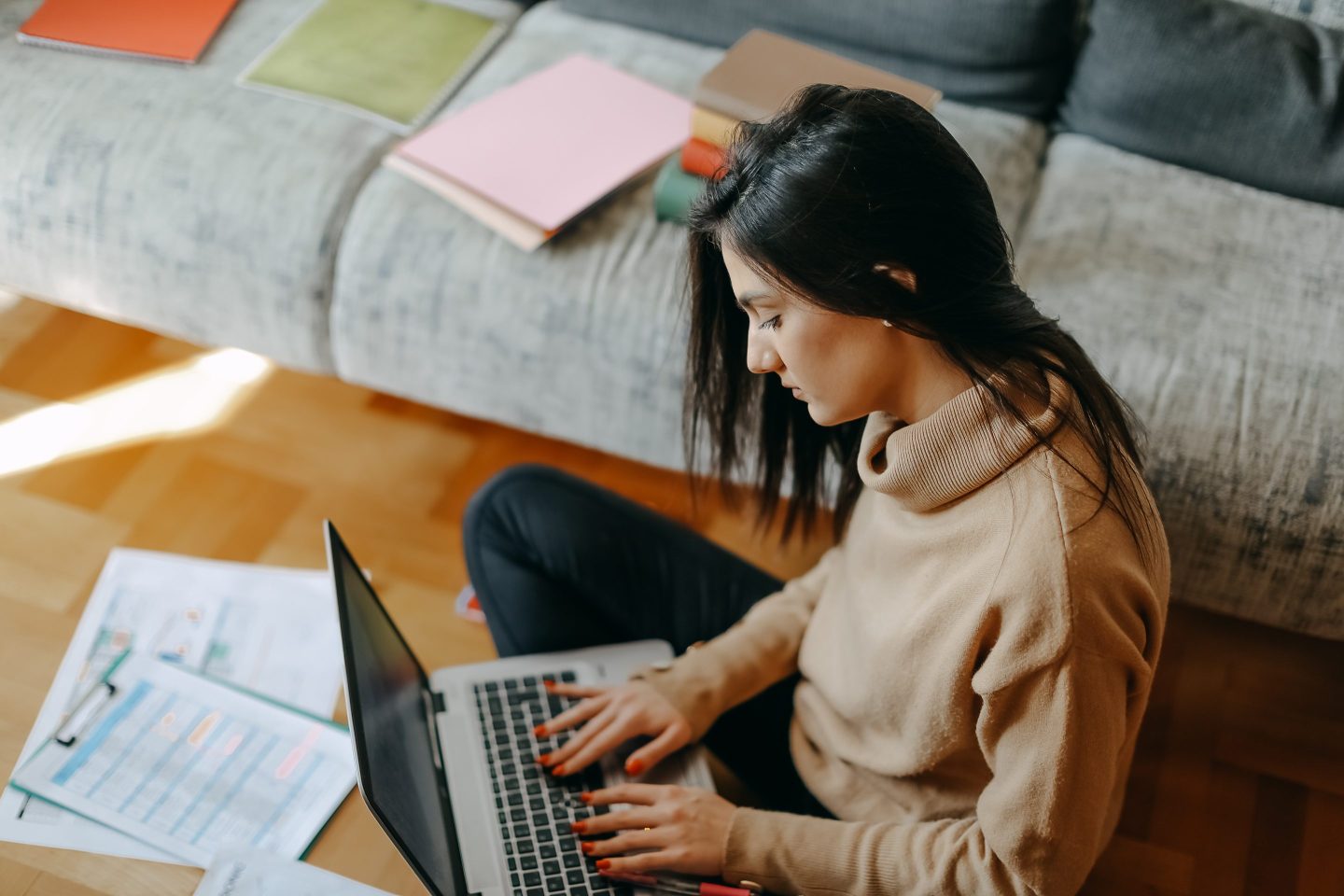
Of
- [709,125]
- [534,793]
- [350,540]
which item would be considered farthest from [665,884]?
[709,125]

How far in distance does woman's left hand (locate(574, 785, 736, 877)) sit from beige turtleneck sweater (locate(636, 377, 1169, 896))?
2 cm

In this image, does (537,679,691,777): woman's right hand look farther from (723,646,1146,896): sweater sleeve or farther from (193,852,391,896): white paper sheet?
(193,852,391,896): white paper sheet

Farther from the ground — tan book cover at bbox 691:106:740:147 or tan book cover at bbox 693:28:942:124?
tan book cover at bbox 693:28:942:124

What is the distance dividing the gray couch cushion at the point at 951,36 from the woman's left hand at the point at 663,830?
114 cm

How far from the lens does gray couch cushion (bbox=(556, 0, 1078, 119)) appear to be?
166 cm

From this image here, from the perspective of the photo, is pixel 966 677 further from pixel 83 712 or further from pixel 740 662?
pixel 83 712

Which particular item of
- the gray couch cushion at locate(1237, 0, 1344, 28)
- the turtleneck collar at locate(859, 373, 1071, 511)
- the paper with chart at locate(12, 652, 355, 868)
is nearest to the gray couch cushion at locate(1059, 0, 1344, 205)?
the gray couch cushion at locate(1237, 0, 1344, 28)

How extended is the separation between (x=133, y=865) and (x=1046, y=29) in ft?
5.00

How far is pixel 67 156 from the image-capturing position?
161 centimetres

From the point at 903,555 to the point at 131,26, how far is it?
148 cm

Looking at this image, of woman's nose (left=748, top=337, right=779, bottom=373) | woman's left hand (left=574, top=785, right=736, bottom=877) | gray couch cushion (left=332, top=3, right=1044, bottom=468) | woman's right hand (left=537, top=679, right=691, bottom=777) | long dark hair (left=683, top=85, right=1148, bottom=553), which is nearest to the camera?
long dark hair (left=683, top=85, right=1148, bottom=553)

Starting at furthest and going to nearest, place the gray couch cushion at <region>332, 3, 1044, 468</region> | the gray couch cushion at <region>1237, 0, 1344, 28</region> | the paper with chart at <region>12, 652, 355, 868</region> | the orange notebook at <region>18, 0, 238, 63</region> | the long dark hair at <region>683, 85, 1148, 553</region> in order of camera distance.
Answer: the orange notebook at <region>18, 0, 238, 63</region> < the gray couch cushion at <region>1237, 0, 1344, 28</region> < the gray couch cushion at <region>332, 3, 1044, 468</region> < the paper with chart at <region>12, 652, 355, 868</region> < the long dark hair at <region>683, 85, 1148, 553</region>

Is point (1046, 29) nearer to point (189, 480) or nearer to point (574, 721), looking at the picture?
point (574, 721)

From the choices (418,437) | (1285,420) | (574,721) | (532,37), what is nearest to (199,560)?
(418,437)
